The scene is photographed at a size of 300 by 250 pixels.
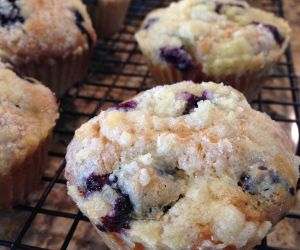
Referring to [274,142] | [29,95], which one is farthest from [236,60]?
[29,95]

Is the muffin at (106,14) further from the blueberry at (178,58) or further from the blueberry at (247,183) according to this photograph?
the blueberry at (247,183)

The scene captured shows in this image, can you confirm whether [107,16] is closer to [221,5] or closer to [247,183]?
[221,5]

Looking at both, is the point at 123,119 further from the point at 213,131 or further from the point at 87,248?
the point at 87,248

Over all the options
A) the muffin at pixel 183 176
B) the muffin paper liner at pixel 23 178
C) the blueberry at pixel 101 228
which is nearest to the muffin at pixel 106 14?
the muffin paper liner at pixel 23 178

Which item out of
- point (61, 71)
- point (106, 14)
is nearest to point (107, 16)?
point (106, 14)

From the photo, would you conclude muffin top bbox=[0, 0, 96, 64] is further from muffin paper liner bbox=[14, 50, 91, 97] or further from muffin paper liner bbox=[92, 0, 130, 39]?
muffin paper liner bbox=[92, 0, 130, 39]

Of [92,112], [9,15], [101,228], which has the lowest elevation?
[92,112]
